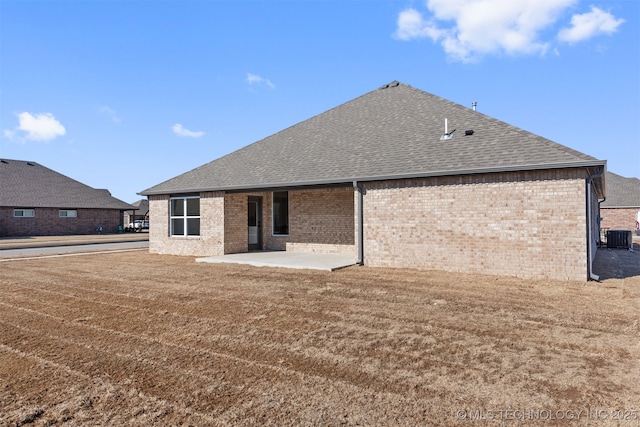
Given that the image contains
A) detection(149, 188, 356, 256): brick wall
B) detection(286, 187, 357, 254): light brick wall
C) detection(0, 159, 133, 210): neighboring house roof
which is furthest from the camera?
detection(0, 159, 133, 210): neighboring house roof

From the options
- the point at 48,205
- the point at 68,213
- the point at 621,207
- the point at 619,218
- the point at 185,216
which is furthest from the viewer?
the point at 68,213

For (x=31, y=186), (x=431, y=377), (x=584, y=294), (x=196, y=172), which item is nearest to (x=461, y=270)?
(x=584, y=294)

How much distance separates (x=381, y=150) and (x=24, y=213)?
32.8 m

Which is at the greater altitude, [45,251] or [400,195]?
[400,195]

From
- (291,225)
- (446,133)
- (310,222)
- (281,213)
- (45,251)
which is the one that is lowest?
(45,251)

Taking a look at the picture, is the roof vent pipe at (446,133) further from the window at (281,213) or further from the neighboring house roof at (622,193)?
the neighboring house roof at (622,193)

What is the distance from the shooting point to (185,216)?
15992 millimetres

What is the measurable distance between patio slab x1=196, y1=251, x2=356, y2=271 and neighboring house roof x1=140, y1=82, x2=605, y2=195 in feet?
8.23

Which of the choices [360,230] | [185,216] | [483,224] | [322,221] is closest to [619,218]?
[322,221]

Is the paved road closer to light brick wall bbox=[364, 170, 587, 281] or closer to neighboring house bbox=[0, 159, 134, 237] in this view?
light brick wall bbox=[364, 170, 587, 281]

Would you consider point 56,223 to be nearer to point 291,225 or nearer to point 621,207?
point 291,225

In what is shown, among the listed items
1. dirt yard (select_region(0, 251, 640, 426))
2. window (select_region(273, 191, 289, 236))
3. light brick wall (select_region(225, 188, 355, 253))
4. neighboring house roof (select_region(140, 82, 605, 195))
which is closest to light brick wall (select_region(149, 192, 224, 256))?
light brick wall (select_region(225, 188, 355, 253))

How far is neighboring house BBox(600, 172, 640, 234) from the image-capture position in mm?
31531

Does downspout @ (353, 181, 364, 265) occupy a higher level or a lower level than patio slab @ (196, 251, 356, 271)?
higher
